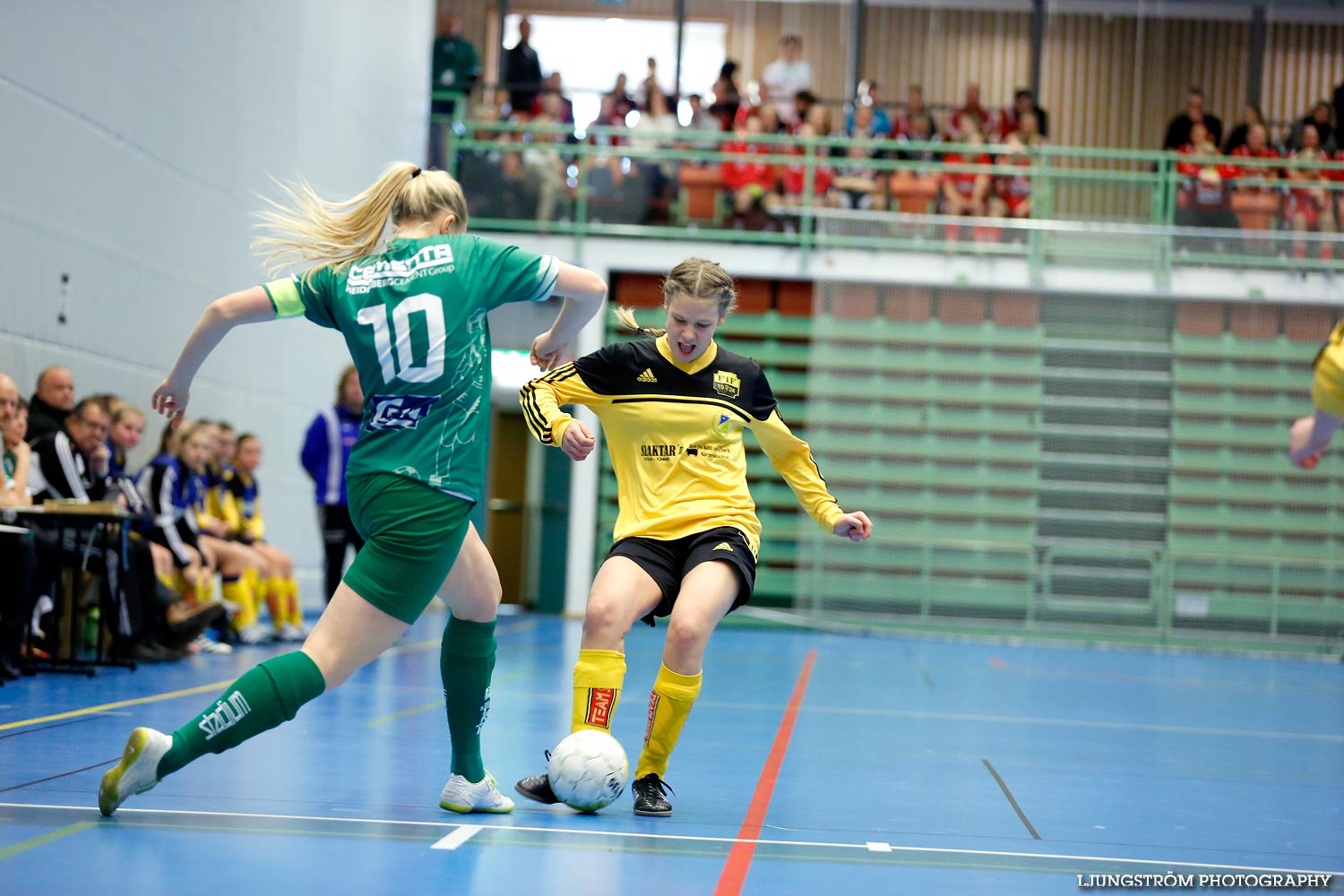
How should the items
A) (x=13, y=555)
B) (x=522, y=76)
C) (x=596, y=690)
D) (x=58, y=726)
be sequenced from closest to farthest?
(x=596, y=690)
(x=58, y=726)
(x=13, y=555)
(x=522, y=76)

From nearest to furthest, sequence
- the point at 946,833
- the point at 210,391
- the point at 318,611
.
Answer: the point at 946,833, the point at 210,391, the point at 318,611

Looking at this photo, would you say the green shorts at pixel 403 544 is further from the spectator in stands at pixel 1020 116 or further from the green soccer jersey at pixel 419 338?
the spectator in stands at pixel 1020 116

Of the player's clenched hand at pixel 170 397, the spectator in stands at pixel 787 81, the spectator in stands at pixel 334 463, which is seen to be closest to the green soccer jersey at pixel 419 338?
the player's clenched hand at pixel 170 397

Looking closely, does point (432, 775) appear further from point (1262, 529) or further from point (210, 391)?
point (1262, 529)

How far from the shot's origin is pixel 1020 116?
648 inches

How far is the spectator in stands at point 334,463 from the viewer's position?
401 inches

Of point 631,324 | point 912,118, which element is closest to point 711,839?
point 631,324

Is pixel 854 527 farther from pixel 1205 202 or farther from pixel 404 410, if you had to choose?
pixel 1205 202

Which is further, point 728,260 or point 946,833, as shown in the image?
point 728,260

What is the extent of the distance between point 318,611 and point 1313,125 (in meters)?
12.2

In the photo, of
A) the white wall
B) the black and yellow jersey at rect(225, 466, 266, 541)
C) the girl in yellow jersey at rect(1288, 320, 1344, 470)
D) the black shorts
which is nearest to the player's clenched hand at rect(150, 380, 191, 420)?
the black shorts

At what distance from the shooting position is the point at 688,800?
459cm

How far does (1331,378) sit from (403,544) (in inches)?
93.8

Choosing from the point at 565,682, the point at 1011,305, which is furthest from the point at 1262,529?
the point at 565,682
